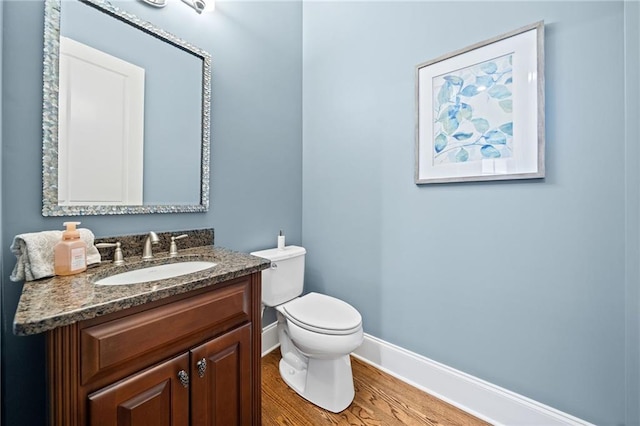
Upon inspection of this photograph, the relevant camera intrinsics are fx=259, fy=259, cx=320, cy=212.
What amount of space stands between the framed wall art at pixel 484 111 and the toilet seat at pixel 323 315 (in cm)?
86

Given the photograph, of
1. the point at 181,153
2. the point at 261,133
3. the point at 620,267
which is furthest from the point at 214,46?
the point at 620,267

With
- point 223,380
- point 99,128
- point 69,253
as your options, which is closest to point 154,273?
point 69,253

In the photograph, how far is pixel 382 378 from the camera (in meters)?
1.58

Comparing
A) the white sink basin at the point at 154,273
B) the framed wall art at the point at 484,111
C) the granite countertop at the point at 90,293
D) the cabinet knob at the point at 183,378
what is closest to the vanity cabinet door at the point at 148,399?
the cabinet knob at the point at 183,378

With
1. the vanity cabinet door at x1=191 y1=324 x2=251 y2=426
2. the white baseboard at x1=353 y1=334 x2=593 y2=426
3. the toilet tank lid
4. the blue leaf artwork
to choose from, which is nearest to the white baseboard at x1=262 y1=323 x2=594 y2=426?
the white baseboard at x1=353 y1=334 x2=593 y2=426

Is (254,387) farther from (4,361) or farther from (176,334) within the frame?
(4,361)

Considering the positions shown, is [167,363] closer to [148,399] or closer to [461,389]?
[148,399]

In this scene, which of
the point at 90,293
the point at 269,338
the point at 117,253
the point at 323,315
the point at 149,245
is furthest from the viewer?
the point at 269,338

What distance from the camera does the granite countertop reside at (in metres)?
0.58

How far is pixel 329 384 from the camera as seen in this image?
1.35 meters

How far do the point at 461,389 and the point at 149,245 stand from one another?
1715 millimetres

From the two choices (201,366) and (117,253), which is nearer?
(201,366)

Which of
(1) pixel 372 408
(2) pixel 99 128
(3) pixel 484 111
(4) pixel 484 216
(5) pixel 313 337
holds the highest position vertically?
(3) pixel 484 111

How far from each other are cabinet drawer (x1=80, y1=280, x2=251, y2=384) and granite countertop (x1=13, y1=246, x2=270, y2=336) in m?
0.05
